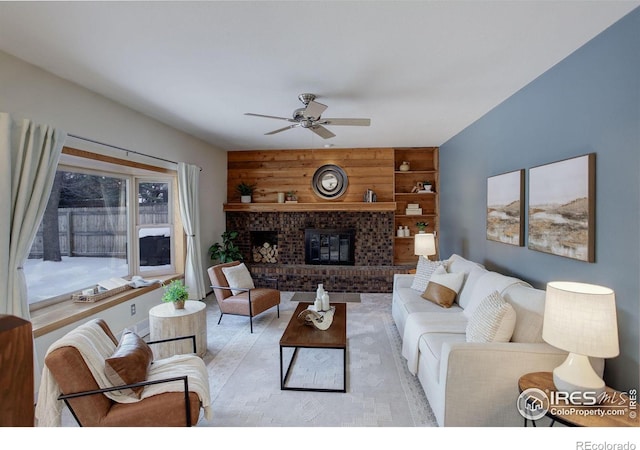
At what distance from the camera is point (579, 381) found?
1.63 metres

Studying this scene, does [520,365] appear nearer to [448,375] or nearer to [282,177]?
[448,375]

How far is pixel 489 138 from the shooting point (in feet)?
11.7

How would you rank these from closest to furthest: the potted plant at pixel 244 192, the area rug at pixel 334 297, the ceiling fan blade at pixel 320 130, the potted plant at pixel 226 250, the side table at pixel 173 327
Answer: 1. the side table at pixel 173 327
2. the ceiling fan blade at pixel 320 130
3. the area rug at pixel 334 297
4. the potted plant at pixel 226 250
5. the potted plant at pixel 244 192

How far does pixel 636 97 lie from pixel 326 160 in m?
4.42

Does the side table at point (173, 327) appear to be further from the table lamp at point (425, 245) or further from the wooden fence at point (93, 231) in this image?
the table lamp at point (425, 245)

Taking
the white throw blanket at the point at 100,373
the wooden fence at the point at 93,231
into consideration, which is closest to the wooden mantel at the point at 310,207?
the wooden fence at the point at 93,231

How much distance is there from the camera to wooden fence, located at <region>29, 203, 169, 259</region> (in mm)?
3240

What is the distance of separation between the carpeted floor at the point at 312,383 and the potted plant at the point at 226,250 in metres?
1.54

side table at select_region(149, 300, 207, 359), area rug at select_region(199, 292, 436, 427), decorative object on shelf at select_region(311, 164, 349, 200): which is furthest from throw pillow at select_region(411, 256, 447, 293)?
side table at select_region(149, 300, 207, 359)

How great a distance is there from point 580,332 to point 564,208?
1.04 meters

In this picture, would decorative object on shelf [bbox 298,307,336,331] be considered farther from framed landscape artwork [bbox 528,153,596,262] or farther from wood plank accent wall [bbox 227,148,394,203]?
wood plank accent wall [bbox 227,148,394,203]

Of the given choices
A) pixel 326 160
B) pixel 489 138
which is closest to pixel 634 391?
pixel 489 138

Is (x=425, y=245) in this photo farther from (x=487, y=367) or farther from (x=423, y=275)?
(x=487, y=367)

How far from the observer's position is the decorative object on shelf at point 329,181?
19.0 ft
